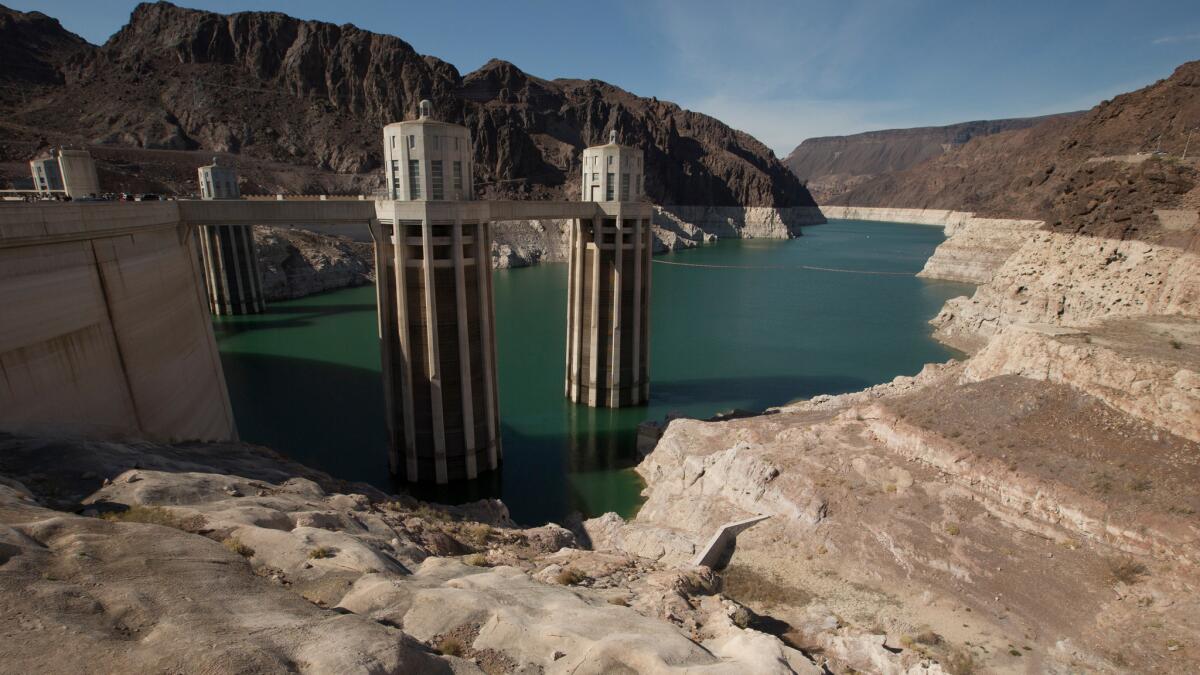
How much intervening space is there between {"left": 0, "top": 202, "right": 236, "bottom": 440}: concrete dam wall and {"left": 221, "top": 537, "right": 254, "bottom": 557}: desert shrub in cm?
779

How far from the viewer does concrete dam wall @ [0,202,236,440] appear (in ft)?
41.5

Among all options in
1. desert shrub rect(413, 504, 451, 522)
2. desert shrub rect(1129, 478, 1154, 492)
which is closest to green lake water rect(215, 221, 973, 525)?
desert shrub rect(413, 504, 451, 522)

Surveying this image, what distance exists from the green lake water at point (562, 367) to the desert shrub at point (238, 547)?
44.0ft

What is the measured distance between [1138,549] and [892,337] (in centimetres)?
3906

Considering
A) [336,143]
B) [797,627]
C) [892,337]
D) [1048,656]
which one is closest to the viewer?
[1048,656]

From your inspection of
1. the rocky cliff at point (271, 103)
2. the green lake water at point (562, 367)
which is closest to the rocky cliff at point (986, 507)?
the green lake water at point (562, 367)

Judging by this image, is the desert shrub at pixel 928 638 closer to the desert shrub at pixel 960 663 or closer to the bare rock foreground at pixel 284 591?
the desert shrub at pixel 960 663

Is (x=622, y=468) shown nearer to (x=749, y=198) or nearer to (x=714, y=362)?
(x=714, y=362)

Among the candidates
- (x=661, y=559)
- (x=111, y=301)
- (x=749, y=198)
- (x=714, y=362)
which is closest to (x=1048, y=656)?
(x=661, y=559)

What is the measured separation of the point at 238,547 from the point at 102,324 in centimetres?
1113

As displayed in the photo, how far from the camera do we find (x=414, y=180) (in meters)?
20.1

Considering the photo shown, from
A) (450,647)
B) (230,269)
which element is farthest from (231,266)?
(450,647)

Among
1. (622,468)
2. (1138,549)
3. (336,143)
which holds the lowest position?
(622,468)

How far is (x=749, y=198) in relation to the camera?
6693 inches
